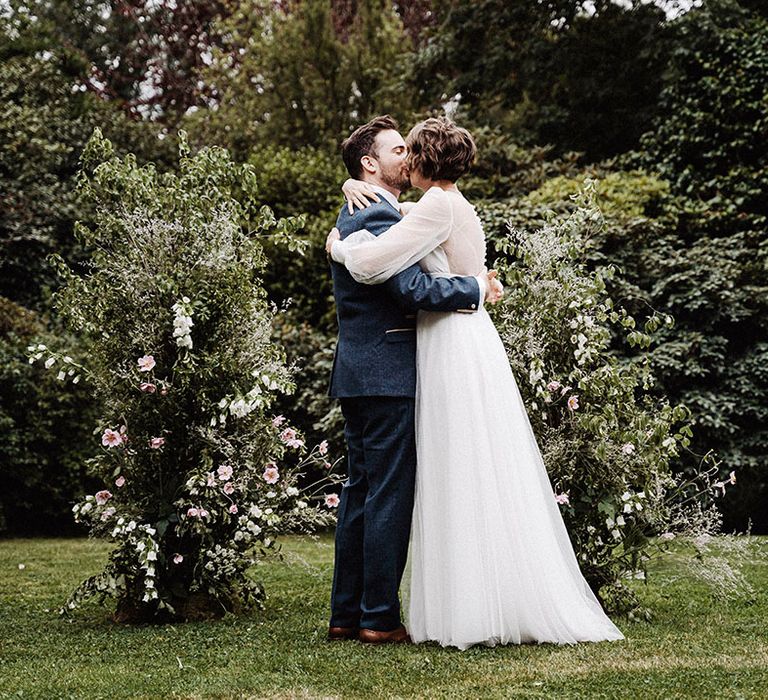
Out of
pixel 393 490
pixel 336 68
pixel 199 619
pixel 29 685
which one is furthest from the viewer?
pixel 336 68

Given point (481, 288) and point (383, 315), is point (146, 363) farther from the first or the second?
point (481, 288)

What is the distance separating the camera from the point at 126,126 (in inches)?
711

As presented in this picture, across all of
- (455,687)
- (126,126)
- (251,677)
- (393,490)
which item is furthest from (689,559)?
(126,126)

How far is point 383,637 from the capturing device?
3.86 m

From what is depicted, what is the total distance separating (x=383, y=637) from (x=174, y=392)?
4.94ft

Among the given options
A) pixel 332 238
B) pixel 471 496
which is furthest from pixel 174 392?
pixel 471 496

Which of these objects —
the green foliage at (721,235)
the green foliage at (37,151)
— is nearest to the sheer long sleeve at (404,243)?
the green foliage at (721,235)

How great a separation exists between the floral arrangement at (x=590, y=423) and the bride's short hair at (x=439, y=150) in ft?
2.63

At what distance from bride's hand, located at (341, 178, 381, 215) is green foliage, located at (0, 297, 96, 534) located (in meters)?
6.53

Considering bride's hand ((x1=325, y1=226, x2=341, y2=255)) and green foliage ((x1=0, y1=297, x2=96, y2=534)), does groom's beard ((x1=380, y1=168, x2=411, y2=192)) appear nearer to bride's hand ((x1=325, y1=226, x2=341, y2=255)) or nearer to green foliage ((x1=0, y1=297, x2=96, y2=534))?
bride's hand ((x1=325, y1=226, x2=341, y2=255))

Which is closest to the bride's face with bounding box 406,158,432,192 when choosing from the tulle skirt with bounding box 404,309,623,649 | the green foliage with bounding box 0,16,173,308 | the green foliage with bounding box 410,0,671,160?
the tulle skirt with bounding box 404,309,623,649

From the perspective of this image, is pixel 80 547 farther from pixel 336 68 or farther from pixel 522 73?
pixel 522 73

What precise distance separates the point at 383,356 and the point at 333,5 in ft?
56.3

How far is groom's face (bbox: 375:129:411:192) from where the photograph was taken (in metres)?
4.22
